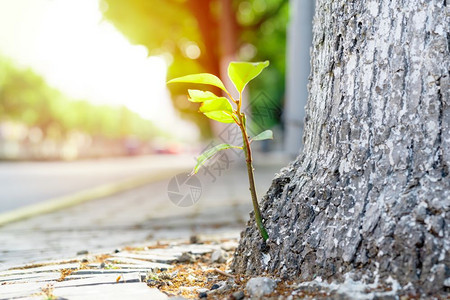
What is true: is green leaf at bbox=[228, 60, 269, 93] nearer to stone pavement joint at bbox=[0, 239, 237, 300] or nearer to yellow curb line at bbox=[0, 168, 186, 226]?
stone pavement joint at bbox=[0, 239, 237, 300]

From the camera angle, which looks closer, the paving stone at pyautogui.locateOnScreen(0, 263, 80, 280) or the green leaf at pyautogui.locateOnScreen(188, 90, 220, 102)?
the green leaf at pyautogui.locateOnScreen(188, 90, 220, 102)

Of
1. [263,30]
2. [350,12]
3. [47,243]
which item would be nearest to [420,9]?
[350,12]

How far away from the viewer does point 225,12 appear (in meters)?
16.6

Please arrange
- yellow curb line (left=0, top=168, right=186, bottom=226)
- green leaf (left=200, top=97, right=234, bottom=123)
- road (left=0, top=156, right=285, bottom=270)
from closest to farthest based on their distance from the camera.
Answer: green leaf (left=200, top=97, right=234, bottom=123), road (left=0, top=156, right=285, bottom=270), yellow curb line (left=0, top=168, right=186, bottom=226)

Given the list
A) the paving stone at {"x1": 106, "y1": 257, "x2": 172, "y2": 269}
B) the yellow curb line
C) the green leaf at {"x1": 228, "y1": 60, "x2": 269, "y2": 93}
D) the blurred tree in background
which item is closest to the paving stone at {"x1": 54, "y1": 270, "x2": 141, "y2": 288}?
the paving stone at {"x1": 106, "y1": 257, "x2": 172, "y2": 269}

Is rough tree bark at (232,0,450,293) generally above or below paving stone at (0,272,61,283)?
above

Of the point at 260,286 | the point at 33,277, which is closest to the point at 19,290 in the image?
the point at 33,277

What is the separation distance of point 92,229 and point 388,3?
12.3ft

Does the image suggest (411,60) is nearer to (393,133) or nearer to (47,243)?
(393,133)

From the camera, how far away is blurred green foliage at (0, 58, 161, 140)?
48.8 meters

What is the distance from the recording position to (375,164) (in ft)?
6.57

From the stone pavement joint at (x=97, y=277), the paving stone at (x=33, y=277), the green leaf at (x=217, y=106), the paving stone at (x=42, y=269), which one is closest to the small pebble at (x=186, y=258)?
the stone pavement joint at (x=97, y=277)

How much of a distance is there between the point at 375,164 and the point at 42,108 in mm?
56766

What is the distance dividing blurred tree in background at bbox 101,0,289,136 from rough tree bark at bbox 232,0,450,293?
353 inches
